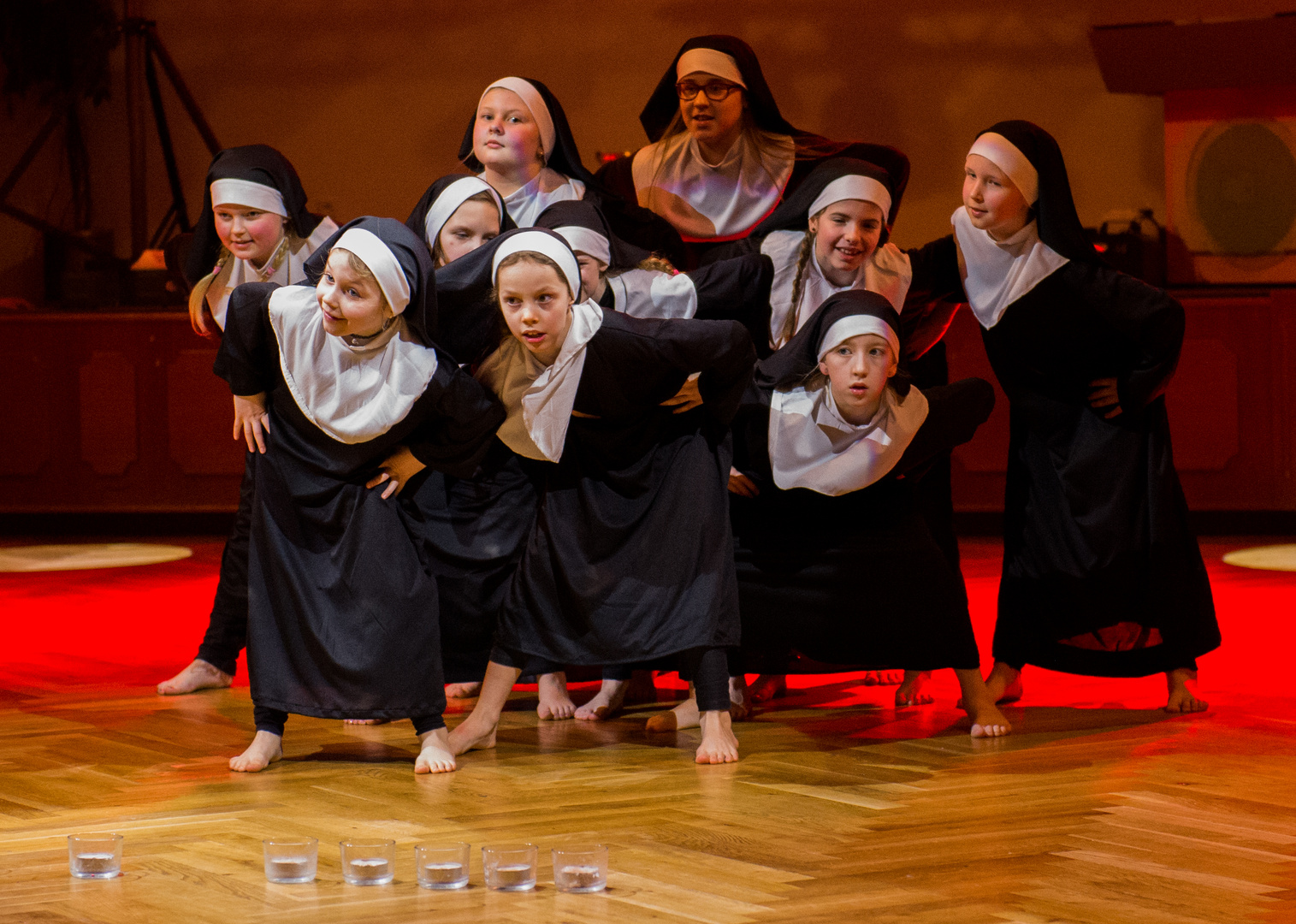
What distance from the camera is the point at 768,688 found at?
493cm

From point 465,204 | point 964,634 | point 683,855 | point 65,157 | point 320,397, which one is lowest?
point 683,855

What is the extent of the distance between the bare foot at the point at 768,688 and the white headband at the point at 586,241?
4.26ft

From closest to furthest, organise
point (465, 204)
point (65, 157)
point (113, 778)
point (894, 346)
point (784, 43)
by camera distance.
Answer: point (113, 778), point (894, 346), point (465, 204), point (784, 43), point (65, 157)

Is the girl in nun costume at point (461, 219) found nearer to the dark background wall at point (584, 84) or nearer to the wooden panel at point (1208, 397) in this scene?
the wooden panel at point (1208, 397)

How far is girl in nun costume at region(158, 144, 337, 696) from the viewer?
189 inches

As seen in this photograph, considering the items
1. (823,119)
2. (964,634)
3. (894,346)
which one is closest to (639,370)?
(894,346)

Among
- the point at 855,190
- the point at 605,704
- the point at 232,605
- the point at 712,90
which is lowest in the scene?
the point at 605,704

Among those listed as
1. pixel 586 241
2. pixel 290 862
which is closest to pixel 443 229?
pixel 586 241

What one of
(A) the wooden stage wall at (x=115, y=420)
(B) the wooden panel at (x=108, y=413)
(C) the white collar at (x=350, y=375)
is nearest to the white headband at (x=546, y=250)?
(C) the white collar at (x=350, y=375)

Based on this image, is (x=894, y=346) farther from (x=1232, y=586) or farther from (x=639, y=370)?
(x=1232, y=586)

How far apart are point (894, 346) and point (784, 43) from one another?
20.3ft

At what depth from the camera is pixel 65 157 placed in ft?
35.3

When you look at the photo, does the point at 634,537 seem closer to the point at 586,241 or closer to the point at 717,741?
the point at 717,741

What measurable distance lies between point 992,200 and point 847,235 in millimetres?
394
